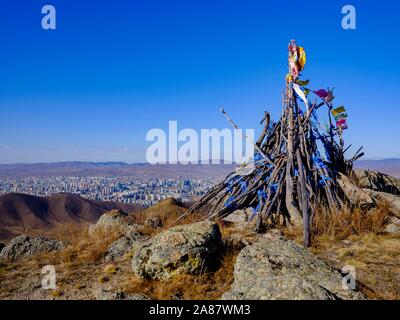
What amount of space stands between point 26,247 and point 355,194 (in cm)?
683

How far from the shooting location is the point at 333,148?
9.28 m

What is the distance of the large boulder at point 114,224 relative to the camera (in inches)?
324

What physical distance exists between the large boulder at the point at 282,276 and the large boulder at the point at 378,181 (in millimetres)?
5818

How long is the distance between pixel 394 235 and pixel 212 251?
Answer: 3612 millimetres

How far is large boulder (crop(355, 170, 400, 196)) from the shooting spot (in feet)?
33.3

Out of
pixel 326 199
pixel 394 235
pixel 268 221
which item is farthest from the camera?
pixel 326 199

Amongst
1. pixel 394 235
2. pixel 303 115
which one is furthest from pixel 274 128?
pixel 394 235

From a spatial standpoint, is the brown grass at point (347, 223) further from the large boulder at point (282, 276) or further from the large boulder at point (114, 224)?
the large boulder at point (114, 224)

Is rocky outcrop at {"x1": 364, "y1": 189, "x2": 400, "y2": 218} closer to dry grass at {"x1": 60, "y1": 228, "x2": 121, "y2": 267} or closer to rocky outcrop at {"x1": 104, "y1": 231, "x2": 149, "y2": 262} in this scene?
rocky outcrop at {"x1": 104, "y1": 231, "x2": 149, "y2": 262}

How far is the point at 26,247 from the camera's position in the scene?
7.38m

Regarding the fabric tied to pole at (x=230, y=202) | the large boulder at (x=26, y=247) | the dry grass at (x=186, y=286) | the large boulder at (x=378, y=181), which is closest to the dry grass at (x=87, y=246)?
the large boulder at (x=26, y=247)

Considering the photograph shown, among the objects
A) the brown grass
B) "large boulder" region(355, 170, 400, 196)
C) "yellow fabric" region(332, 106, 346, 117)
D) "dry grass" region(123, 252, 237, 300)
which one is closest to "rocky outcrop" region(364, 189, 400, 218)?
the brown grass

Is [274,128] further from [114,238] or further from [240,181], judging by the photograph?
[114,238]

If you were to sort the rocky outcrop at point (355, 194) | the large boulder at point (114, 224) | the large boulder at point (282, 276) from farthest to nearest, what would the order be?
the large boulder at point (114, 224)
the rocky outcrop at point (355, 194)
the large boulder at point (282, 276)
